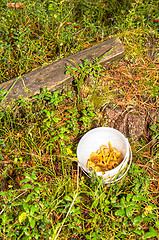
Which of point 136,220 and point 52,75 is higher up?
point 52,75

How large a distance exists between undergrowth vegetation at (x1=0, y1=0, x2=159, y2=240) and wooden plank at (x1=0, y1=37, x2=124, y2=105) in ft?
0.34

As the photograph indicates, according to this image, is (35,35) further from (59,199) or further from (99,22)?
(59,199)

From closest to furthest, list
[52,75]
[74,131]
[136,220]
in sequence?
[136,220], [74,131], [52,75]

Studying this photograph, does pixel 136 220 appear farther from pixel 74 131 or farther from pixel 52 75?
pixel 52 75

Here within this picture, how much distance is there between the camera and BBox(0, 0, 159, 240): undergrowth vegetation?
1954 millimetres

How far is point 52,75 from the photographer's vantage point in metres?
2.79

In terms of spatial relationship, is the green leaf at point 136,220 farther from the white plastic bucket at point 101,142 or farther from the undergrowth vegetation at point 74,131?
the white plastic bucket at point 101,142

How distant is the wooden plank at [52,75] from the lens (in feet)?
8.85

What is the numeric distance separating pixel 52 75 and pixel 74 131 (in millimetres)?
796

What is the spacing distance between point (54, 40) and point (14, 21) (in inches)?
29.8

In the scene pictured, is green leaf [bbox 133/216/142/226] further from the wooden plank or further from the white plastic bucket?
the wooden plank

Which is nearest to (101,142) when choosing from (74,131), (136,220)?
(74,131)

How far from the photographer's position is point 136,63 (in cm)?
319

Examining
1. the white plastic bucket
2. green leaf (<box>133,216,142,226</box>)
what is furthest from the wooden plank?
green leaf (<box>133,216,142,226</box>)
